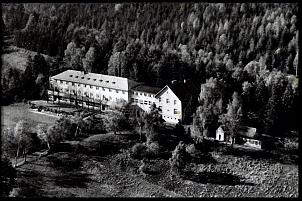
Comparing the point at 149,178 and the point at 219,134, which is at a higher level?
the point at 219,134

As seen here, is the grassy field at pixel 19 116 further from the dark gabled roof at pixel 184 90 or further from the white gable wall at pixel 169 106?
the dark gabled roof at pixel 184 90

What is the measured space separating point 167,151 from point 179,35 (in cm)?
5394

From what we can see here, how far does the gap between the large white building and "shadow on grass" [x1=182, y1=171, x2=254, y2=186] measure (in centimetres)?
1177

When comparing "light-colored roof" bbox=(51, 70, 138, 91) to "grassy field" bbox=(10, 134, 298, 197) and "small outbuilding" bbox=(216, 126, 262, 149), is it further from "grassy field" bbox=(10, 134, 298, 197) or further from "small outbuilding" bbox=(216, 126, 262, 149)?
"small outbuilding" bbox=(216, 126, 262, 149)

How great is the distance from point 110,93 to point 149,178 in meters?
20.7

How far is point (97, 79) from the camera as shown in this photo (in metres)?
73.0

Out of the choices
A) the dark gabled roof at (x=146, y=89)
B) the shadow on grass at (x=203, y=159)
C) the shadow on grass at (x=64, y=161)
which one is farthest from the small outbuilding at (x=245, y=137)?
the shadow on grass at (x=64, y=161)

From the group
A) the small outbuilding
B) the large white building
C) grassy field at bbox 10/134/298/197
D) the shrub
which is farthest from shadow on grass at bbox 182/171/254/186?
the large white building

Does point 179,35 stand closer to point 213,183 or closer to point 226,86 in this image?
point 226,86

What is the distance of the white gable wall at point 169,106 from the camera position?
2522 inches

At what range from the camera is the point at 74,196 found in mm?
51156

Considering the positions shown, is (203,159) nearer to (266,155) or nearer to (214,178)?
(214,178)

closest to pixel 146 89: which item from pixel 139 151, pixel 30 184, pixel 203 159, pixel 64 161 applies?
pixel 139 151

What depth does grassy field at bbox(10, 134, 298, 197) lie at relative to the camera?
5191cm
